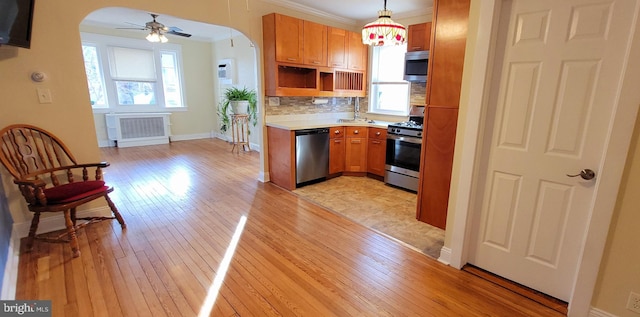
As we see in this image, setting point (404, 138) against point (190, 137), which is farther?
point (190, 137)

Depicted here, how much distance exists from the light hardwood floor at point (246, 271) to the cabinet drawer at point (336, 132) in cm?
135

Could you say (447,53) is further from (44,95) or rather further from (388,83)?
(44,95)

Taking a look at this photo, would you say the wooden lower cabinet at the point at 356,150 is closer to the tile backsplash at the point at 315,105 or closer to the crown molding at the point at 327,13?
the tile backsplash at the point at 315,105

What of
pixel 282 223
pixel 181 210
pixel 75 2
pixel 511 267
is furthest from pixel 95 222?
pixel 511 267

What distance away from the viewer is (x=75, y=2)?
8.59 ft

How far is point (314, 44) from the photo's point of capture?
4266mm

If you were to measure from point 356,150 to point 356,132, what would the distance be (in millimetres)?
300

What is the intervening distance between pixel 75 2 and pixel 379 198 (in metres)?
3.81

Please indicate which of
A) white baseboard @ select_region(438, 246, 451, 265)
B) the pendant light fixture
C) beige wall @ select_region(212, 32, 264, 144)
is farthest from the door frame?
beige wall @ select_region(212, 32, 264, 144)

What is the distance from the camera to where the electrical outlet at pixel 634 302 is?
1.65 metres

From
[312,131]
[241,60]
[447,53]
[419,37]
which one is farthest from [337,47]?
[241,60]

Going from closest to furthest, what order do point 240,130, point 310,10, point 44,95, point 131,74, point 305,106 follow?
point 44,95, point 310,10, point 305,106, point 131,74, point 240,130

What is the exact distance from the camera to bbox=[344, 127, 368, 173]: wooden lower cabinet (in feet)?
15.1

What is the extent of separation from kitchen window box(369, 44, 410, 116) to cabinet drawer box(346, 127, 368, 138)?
72 centimetres
